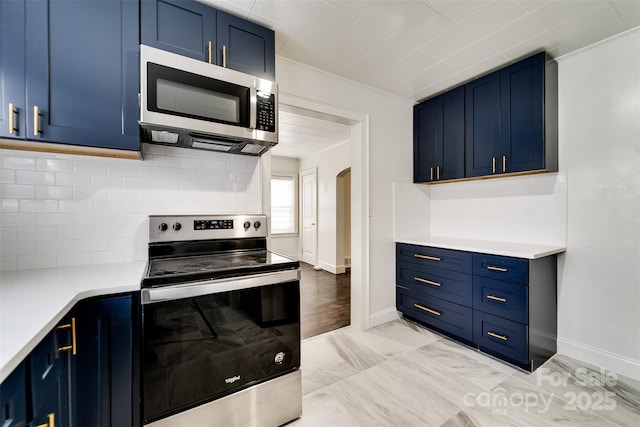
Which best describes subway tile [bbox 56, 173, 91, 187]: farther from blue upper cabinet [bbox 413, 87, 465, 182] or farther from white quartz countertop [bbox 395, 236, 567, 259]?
blue upper cabinet [bbox 413, 87, 465, 182]

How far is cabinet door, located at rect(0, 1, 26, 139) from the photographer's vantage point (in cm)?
121

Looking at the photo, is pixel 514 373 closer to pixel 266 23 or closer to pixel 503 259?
pixel 503 259

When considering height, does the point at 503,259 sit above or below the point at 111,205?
below

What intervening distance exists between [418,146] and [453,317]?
186cm

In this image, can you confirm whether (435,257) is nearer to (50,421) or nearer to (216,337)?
(216,337)

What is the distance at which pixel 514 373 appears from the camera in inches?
80.0

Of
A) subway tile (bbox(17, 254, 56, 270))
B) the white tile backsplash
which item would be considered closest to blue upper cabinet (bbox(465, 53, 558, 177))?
the white tile backsplash

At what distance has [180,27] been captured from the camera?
1.58 meters

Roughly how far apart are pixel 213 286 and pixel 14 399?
26.6 inches

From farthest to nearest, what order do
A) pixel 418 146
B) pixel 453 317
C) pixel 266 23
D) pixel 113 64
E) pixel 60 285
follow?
pixel 418 146
pixel 453 317
pixel 266 23
pixel 113 64
pixel 60 285

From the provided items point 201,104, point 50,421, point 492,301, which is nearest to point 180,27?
point 201,104

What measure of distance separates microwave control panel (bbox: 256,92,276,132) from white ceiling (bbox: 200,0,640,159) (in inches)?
22.0

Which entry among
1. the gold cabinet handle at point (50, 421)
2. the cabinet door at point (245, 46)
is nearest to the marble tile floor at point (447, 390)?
the gold cabinet handle at point (50, 421)

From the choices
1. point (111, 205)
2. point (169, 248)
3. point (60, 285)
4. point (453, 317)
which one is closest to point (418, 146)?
point (453, 317)
